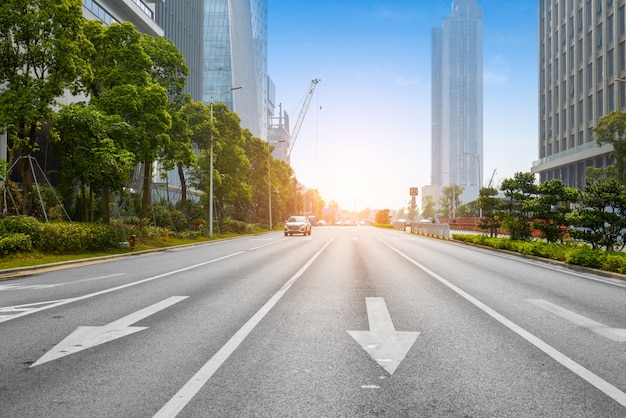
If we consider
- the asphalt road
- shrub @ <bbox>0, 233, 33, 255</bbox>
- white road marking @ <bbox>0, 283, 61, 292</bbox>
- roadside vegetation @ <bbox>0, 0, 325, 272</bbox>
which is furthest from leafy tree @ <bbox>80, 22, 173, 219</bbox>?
the asphalt road

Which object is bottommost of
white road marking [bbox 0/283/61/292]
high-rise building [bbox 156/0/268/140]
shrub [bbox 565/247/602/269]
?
white road marking [bbox 0/283/61/292]

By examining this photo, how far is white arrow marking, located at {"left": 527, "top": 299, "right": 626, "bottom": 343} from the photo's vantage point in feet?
20.6

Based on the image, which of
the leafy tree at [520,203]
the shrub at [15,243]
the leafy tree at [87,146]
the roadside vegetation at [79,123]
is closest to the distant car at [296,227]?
the roadside vegetation at [79,123]

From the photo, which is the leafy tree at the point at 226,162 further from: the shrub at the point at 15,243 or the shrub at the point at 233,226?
the shrub at the point at 15,243

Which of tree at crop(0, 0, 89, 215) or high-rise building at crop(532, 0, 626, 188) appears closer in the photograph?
tree at crop(0, 0, 89, 215)

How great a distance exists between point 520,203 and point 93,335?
2208cm

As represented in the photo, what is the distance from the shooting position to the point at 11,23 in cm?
1833

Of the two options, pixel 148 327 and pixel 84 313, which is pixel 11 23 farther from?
pixel 148 327

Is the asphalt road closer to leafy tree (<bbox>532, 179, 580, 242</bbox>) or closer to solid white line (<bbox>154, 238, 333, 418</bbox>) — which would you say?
solid white line (<bbox>154, 238, 333, 418</bbox>)

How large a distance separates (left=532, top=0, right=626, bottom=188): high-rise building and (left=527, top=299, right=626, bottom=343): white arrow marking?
51.1 m

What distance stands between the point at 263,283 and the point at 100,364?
6623mm

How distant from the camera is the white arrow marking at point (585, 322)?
628 cm

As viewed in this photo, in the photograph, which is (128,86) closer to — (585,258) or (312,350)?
(585,258)

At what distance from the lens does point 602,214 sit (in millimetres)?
16547
